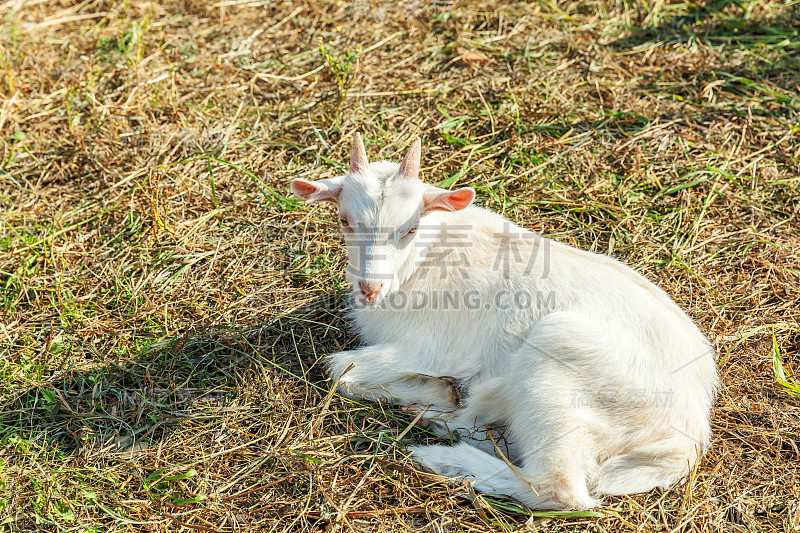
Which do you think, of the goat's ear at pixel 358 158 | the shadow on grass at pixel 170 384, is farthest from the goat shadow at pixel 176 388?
the goat's ear at pixel 358 158

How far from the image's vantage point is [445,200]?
3758mm

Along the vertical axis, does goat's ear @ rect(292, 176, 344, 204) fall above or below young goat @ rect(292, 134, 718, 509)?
above

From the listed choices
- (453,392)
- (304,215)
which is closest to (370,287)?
(453,392)

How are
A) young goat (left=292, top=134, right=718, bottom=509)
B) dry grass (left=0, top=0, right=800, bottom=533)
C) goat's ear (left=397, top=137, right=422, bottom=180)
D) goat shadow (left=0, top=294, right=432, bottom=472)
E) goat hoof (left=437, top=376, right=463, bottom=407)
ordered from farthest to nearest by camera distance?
goat hoof (left=437, top=376, right=463, bottom=407), goat shadow (left=0, top=294, right=432, bottom=472), goat's ear (left=397, top=137, right=422, bottom=180), dry grass (left=0, top=0, right=800, bottom=533), young goat (left=292, top=134, right=718, bottom=509)

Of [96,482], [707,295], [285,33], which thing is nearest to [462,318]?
[707,295]

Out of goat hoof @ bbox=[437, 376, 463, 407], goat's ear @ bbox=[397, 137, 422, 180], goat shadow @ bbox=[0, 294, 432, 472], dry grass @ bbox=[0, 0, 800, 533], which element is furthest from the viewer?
goat hoof @ bbox=[437, 376, 463, 407]

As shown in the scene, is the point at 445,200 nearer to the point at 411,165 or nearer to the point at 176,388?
the point at 411,165

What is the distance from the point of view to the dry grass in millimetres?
3631

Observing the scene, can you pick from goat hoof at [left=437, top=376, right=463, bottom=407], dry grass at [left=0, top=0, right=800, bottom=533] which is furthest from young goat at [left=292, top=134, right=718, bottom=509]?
dry grass at [left=0, top=0, right=800, bottom=533]

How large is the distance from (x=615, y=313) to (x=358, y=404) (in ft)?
5.14

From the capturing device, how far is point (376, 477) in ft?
12.1

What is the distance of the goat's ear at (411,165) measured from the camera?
3.74 metres

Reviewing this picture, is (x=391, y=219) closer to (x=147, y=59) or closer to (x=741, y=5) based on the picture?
(x=147, y=59)

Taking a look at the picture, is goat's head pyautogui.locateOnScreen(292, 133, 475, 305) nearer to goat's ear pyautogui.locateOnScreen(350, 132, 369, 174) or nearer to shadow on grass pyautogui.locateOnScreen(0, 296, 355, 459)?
goat's ear pyautogui.locateOnScreen(350, 132, 369, 174)
